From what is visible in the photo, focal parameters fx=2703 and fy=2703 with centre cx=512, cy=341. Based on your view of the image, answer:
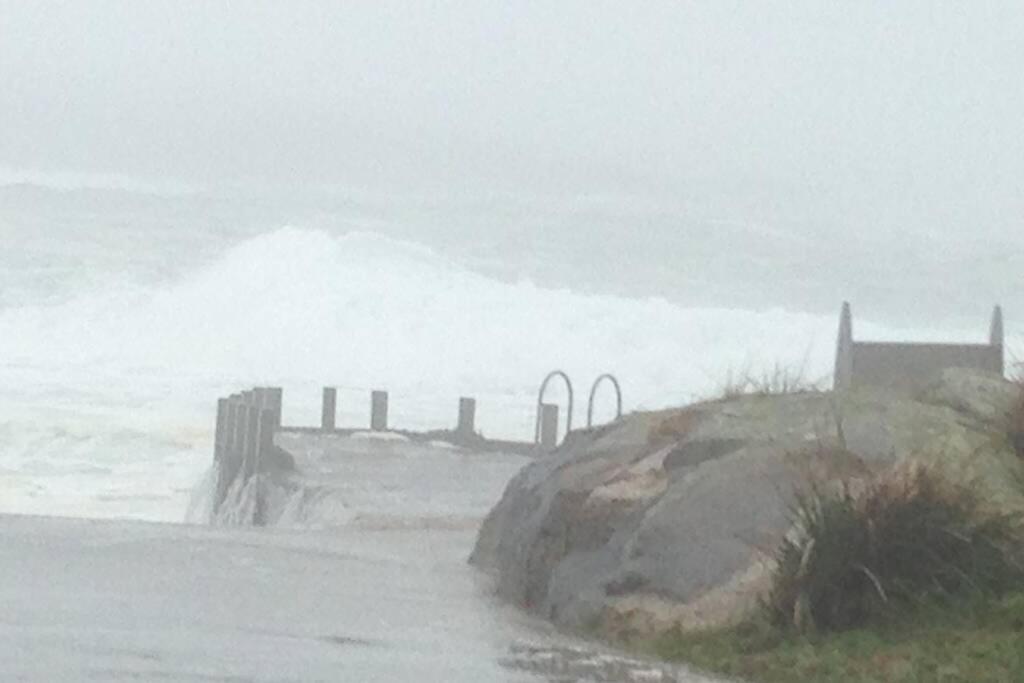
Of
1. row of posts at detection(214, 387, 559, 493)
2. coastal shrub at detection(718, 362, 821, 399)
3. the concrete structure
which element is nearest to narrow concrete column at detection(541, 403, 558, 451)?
row of posts at detection(214, 387, 559, 493)

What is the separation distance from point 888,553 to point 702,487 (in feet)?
4.56

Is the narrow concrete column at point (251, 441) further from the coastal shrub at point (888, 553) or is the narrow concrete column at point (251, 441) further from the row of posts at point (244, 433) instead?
the coastal shrub at point (888, 553)

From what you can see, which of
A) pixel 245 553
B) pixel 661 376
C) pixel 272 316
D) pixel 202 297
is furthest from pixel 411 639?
pixel 202 297

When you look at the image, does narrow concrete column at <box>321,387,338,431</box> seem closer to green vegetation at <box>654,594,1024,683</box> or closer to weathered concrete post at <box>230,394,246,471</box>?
weathered concrete post at <box>230,394,246,471</box>

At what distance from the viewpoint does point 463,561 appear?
15.7 meters

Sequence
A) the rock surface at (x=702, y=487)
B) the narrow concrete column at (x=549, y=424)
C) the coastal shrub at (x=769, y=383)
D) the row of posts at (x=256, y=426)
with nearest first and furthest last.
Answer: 1. the rock surface at (x=702, y=487)
2. the coastal shrub at (x=769, y=383)
3. the row of posts at (x=256, y=426)
4. the narrow concrete column at (x=549, y=424)

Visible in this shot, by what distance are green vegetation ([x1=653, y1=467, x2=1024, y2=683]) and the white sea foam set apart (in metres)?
31.5

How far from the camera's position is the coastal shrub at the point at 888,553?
36.3ft

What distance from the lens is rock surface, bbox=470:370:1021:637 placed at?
11.8 m

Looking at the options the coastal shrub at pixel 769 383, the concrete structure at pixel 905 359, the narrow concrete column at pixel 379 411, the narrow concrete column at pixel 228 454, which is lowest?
the narrow concrete column at pixel 228 454

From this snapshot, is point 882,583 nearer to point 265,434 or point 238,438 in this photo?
point 265,434

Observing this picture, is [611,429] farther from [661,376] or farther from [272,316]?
[272,316]

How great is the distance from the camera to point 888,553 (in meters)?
11.3

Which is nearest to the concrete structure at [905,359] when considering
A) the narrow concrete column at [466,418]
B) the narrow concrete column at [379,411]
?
the narrow concrete column at [466,418]
